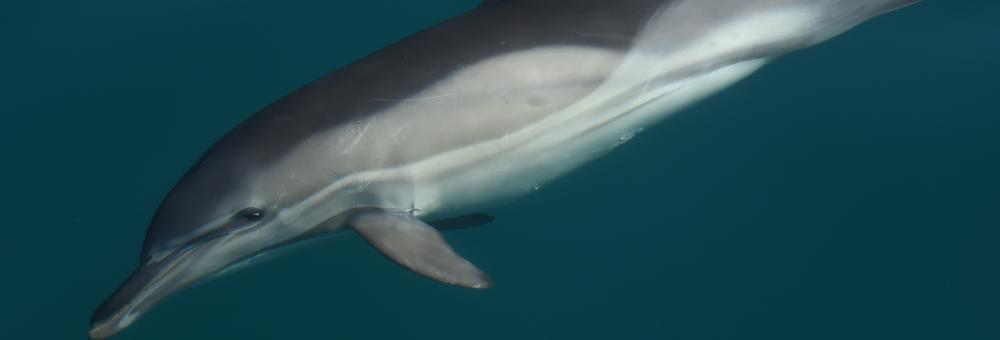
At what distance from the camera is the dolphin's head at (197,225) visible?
15.3 ft

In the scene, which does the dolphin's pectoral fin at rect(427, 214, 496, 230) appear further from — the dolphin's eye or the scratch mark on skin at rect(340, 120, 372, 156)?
the dolphin's eye

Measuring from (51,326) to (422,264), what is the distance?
3.22 m

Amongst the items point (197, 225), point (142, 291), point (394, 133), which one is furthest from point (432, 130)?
point (142, 291)

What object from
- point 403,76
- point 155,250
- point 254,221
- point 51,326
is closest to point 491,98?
point 403,76

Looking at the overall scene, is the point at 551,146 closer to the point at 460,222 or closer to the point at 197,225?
the point at 460,222

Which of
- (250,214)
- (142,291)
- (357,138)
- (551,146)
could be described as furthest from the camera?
(551,146)

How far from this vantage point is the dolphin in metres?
4.74

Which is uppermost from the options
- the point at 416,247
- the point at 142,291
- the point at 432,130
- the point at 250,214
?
the point at 432,130

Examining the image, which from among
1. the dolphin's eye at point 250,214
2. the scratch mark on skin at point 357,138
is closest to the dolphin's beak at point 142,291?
the dolphin's eye at point 250,214

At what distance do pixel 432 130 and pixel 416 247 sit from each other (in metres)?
0.65

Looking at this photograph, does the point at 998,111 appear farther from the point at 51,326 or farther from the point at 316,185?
the point at 51,326

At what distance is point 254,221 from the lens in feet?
15.9

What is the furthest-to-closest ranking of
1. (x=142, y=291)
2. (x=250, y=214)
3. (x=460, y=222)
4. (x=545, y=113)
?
(x=460, y=222) < (x=545, y=113) < (x=250, y=214) < (x=142, y=291)

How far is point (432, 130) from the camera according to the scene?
4.98 m
